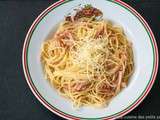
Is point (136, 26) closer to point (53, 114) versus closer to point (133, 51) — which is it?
point (133, 51)

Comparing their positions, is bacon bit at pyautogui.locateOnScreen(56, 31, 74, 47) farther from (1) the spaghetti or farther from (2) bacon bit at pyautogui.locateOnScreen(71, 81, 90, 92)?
(2) bacon bit at pyautogui.locateOnScreen(71, 81, 90, 92)

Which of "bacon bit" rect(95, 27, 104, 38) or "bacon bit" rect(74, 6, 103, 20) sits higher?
"bacon bit" rect(74, 6, 103, 20)

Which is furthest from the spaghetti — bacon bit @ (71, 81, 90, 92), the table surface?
the table surface

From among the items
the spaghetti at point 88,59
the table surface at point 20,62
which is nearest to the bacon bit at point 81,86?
the spaghetti at point 88,59

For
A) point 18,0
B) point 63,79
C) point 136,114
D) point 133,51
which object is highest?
point 18,0

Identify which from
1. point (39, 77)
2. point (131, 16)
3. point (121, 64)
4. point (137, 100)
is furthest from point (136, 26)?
point (39, 77)

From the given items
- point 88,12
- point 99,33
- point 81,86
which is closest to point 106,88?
point 81,86

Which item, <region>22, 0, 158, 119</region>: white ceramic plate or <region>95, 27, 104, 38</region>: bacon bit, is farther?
<region>95, 27, 104, 38</region>: bacon bit

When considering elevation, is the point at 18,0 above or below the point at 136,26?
above
